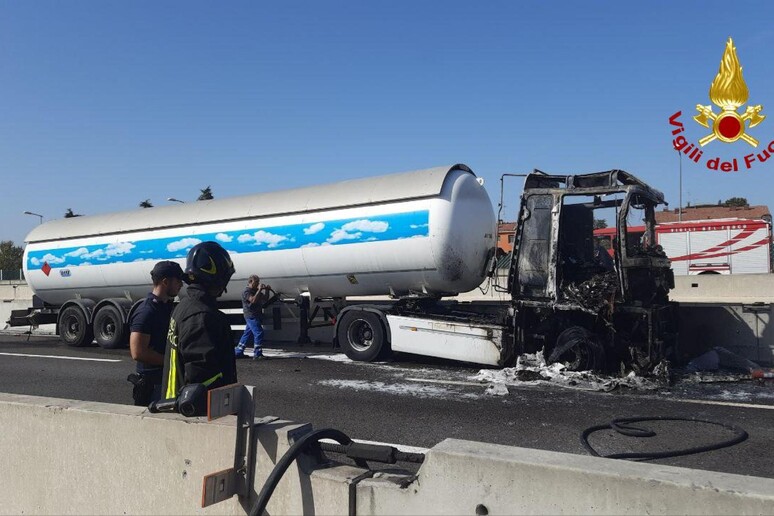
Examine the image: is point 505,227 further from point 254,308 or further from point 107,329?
point 107,329

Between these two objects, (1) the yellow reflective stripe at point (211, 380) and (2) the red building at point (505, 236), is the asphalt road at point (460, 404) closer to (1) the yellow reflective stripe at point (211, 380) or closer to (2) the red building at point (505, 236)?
(2) the red building at point (505, 236)

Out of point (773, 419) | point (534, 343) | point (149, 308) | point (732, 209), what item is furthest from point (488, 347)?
point (732, 209)

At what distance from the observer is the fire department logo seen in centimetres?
1697

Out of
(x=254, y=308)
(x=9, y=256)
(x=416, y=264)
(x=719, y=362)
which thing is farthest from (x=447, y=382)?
(x=9, y=256)

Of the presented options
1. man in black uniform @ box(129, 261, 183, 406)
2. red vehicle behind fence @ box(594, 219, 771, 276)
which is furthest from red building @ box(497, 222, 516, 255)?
red vehicle behind fence @ box(594, 219, 771, 276)

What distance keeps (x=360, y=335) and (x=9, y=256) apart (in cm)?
8028

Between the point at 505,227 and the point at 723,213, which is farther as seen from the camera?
the point at 723,213

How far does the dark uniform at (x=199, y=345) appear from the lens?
3369 mm

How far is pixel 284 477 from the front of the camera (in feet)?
10.1

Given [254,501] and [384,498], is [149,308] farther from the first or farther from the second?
[384,498]

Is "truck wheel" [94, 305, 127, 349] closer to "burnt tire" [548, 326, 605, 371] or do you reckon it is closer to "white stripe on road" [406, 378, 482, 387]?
"white stripe on road" [406, 378, 482, 387]

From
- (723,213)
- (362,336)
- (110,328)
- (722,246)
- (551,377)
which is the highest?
(723,213)

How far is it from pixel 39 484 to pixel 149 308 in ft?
4.15

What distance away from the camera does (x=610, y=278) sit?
9.27 metres
